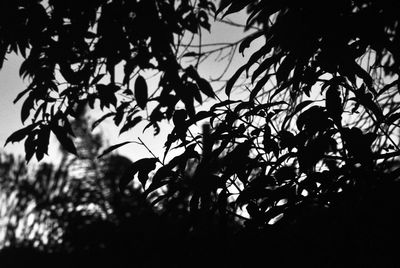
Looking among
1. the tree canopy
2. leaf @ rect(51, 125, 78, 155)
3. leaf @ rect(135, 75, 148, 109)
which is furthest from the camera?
leaf @ rect(51, 125, 78, 155)

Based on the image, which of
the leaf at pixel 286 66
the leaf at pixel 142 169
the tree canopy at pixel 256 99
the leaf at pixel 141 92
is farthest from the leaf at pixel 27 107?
the leaf at pixel 286 66

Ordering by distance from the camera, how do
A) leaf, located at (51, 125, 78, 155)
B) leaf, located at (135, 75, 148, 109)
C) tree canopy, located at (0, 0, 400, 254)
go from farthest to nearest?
leaf, located at (51, 125, 78, 155) < leaf, located at (135, 75, 148, 109) < tree canopy, located at (0, 0, 400, 254)

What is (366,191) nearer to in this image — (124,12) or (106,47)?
(106,47)

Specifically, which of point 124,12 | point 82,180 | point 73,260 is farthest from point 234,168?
point 82,180

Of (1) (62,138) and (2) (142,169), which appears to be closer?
(2) (142,169)

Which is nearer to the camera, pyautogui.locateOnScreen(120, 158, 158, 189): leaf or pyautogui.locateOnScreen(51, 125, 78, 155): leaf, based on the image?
pyautogui.locateOnScreen(120, 158, 158, 189): leaf

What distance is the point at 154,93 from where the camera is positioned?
2.06 m

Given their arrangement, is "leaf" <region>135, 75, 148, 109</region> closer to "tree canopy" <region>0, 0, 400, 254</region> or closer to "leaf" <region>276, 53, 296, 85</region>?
"tree canopy" <region>0, 0, 400, 254</region>

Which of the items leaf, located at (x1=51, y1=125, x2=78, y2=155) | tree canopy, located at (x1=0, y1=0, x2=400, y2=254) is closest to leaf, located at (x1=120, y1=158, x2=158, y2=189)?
tree canopy, located at (x1=0, y1=0, x2=400, y2=254)

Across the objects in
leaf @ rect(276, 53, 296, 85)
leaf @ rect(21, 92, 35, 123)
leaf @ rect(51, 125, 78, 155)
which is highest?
leaf @ rect(21, 92, 35, 123)

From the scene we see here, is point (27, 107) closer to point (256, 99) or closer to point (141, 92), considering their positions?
point (141, 92)

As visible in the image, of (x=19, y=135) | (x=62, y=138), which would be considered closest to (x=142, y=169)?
(x=62, y=138)

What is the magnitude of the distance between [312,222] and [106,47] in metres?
1.31

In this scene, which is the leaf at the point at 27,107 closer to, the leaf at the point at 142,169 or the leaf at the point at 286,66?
the leaf at the point at 142,169
